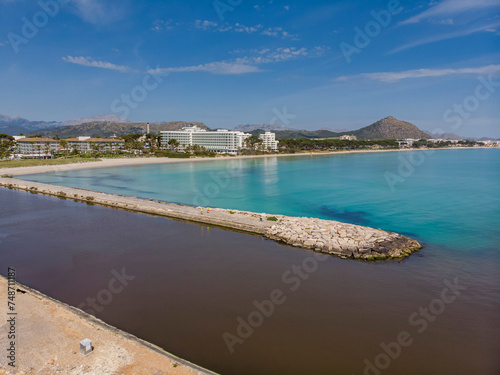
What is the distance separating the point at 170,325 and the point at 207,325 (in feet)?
3.69

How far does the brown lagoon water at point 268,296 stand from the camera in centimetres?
788

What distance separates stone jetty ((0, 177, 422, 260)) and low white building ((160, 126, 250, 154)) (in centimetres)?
10003

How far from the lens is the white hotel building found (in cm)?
12688

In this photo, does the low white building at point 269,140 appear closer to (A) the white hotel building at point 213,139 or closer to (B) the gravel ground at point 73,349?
(A) the white hotel building at point 213,139

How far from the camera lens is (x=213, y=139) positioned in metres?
130

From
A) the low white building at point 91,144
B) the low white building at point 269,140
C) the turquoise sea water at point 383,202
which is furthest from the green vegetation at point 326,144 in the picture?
the turquoise sea water at point 383,202

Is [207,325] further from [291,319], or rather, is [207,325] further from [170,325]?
[291,319]

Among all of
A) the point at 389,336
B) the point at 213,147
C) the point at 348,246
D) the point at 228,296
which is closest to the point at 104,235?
the point at 228,296

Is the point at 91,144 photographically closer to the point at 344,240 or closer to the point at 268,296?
the point at 344,240

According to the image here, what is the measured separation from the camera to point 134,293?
10781 mm

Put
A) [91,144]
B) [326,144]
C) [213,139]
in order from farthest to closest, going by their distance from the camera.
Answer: [326,144] → [213,139] → [91,144]

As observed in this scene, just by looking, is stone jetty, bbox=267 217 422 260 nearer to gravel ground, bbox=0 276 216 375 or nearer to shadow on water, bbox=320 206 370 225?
shadow on water, bbox=320 206 370 225

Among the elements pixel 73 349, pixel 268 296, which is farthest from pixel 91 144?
pixel 73 349

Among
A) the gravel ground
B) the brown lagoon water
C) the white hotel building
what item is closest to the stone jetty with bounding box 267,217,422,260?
the brown lagoon water
